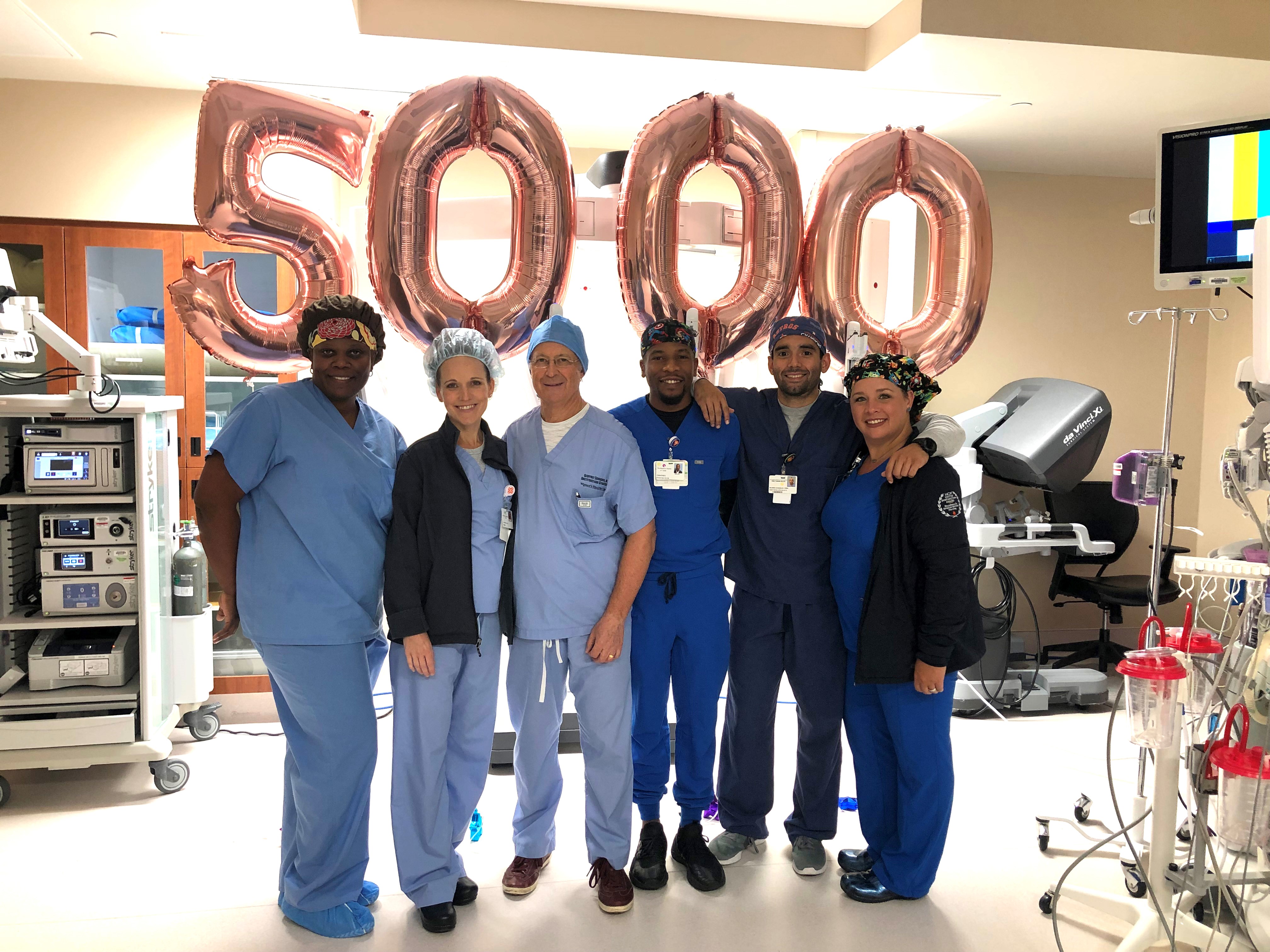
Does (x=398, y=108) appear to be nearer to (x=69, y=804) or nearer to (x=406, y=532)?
(x=406, y=532)

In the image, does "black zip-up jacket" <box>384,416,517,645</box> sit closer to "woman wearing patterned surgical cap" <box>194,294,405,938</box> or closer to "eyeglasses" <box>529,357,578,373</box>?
"woman wearing patterned surgical cap" <box>194,294,405,938</box>

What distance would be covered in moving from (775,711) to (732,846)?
1.51 feet

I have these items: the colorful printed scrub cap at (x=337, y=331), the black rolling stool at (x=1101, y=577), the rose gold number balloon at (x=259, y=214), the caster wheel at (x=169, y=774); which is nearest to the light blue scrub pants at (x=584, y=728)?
the colorful printed scrub cap at (x=337, y=331)

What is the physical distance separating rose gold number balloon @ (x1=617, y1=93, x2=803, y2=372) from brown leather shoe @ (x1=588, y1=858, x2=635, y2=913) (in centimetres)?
147

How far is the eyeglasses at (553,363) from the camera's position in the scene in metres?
A: 2.33

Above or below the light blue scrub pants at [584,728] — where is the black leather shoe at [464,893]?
below

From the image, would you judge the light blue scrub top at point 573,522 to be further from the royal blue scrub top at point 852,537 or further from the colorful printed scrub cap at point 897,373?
the colorful printed scrub cap at point 897,373

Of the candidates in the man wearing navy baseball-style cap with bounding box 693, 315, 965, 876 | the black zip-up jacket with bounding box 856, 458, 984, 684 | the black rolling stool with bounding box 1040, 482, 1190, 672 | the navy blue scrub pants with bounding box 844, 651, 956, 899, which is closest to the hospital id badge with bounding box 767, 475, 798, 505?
the man wearing navy baseball-style cap with bounding box 693, 315, 965, 876

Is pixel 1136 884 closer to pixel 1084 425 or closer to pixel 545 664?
pixel 545 664

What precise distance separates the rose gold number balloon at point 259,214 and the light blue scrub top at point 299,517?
43 cm

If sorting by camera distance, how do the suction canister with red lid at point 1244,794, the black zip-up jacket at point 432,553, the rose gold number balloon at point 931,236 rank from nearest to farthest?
the suction canister with red lid at point 1244,794 → the black zip-up jacket at point 432,553 → the rose gold number balloon at point 931,236

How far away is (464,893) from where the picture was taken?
8.07 feet

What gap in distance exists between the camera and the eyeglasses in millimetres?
2328

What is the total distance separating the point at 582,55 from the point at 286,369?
1867mm
